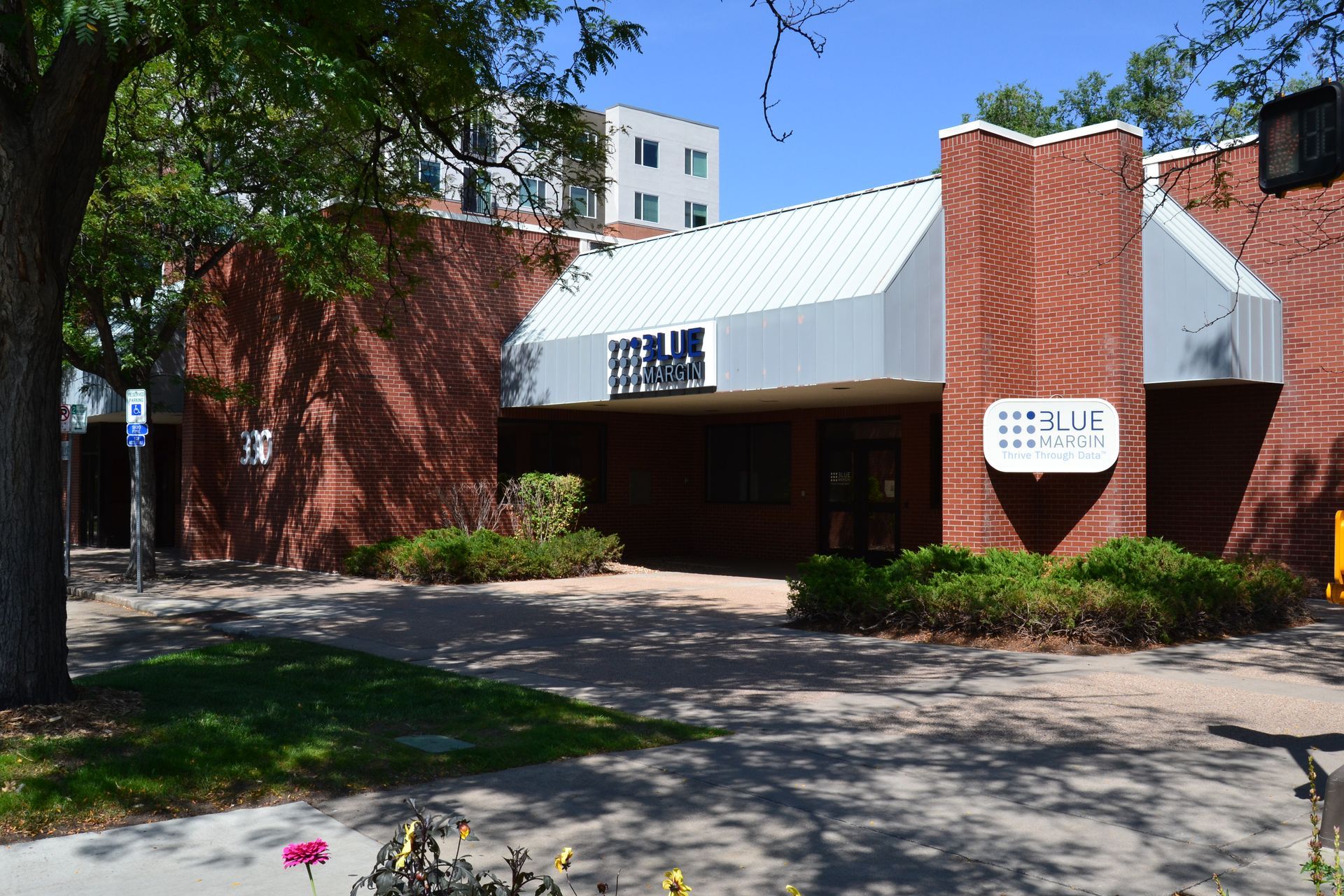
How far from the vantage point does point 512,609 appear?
1631 centimetres

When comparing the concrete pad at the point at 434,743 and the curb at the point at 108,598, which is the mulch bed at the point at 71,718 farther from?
the curb at the point at 108,598

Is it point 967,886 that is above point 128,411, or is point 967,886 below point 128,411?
below

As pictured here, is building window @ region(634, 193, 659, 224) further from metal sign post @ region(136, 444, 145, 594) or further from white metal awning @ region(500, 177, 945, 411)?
metal sign post @ region(136, 444, 145, 594)

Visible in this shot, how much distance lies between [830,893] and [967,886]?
623 millimetres

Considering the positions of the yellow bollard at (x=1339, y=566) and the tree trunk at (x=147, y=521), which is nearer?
the yellow bollard at (x=1339, y=566)

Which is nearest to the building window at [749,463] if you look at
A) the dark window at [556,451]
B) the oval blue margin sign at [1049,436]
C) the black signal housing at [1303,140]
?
the dark window at [556,451]

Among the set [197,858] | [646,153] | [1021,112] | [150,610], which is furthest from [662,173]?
[197,858]

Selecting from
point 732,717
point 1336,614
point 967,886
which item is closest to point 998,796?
point 967,886

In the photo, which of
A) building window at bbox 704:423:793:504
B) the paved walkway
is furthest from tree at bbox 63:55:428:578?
building window at bbox 704:423:793:504

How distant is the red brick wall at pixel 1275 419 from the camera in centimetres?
1741

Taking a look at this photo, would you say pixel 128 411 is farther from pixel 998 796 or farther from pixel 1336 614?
pixel 1336 614

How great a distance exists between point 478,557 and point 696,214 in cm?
4201

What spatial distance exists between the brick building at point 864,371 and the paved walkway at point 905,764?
14.5 feet

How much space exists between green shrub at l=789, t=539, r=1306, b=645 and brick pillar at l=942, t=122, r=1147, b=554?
1838 millimetres
